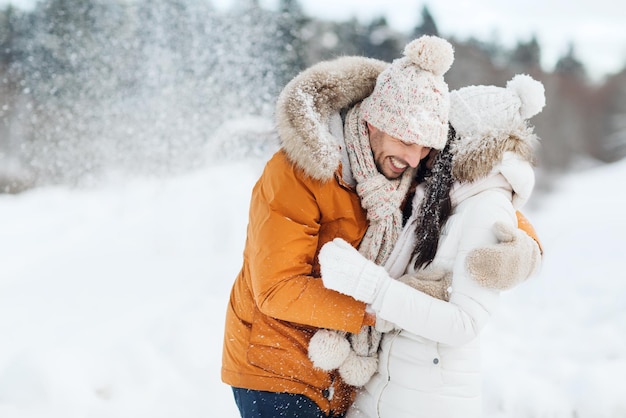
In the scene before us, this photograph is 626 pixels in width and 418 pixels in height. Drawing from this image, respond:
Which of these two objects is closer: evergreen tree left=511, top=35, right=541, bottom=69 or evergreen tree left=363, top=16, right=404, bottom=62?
evergreen tree left=363, top=16, right=404, bottom=62

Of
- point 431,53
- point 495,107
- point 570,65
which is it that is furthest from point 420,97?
point 570,65

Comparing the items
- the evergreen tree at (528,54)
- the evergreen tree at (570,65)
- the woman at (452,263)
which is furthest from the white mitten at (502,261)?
the evergreen tree at (570,65)

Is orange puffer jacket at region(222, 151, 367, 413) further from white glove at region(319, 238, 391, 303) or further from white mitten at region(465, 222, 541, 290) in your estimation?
white mitten at region(465, 222, 541, 290)

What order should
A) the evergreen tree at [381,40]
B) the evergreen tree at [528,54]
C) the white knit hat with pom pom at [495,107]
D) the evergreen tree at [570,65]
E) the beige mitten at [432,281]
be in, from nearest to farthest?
the beige mitten at [432,281]
the white knit hat with pom pom at [495,107]
the evergreen tree at [381,40]
the evergreen tree at [528,54]
the evergreen tree at [570,65]

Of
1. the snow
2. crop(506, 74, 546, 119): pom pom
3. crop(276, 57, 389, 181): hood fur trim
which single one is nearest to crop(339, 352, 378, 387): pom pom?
crop(276, 57, 389, 181): hood fur trim

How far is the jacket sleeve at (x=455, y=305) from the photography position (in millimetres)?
1879

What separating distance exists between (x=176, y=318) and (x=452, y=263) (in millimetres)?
3538

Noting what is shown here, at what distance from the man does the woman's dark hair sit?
7cm

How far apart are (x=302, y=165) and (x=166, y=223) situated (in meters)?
7.97

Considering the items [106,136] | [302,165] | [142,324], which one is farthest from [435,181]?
[106,136]

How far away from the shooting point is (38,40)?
16844mm

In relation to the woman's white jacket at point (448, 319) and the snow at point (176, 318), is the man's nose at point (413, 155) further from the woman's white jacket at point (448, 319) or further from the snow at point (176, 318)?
the snow at point (176, 318)

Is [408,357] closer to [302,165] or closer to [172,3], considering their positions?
[302,165]

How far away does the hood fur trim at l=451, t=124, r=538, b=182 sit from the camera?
1974 millimetres
